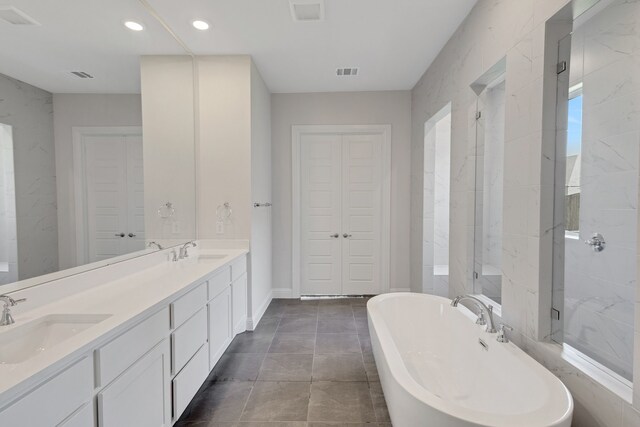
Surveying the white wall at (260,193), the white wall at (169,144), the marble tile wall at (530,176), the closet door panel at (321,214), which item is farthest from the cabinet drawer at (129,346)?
the closet door panel at (321,214)

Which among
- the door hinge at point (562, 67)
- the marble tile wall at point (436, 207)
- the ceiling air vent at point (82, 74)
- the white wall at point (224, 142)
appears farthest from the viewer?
the marble tile wall at point (436, 207)

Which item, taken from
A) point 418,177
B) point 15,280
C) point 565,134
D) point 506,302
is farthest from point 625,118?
point 15,280

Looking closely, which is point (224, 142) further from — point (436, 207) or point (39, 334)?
point (436, 207)

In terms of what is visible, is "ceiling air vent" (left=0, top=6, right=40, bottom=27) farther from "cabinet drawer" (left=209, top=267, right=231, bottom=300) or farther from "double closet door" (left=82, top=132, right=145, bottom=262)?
"cabinet drawer" (left=209, top=267, right=231, bottom=300)

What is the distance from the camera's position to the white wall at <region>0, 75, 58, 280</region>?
4.51ft

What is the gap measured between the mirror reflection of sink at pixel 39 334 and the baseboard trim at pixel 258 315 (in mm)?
1952

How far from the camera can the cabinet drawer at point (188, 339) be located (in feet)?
5.52

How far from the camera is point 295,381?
7.50 ft

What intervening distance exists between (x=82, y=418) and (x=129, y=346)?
287 millimetres

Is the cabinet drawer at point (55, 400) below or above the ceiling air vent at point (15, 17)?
below

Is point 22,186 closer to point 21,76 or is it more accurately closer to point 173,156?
point 21,76

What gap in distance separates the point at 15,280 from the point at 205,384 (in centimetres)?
142

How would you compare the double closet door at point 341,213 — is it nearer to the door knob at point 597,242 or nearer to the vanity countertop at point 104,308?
the vanity countertop at point 104,308

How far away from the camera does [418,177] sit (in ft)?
12.3
